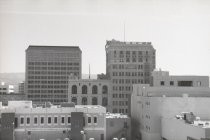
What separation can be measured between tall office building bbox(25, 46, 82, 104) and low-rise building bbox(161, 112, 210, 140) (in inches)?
2834

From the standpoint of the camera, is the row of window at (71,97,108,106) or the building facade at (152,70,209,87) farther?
the row of window at (71,97,108,106)

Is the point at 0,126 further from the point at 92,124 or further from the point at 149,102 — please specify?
the point at 149,102

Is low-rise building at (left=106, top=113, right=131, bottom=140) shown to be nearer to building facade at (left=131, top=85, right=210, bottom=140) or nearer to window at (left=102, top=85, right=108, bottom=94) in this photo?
building facade at (left=131, top=85, right=210, bottom=140)

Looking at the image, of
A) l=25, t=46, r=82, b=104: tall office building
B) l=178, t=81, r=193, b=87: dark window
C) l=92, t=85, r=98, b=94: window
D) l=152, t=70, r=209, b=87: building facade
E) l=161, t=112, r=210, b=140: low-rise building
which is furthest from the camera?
l=25, t=46, r=82, b=104: tall office building

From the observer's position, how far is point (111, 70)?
3297 inches

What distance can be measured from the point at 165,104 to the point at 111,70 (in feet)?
133

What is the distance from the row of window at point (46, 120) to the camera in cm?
4253

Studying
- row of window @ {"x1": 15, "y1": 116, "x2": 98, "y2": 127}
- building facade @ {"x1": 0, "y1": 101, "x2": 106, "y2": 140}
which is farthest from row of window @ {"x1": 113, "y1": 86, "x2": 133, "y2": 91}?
row of window @ {"x1": 15, "y1": 116, "x2": 98, "y2": 127}

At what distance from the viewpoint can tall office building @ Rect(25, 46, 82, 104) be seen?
4424 inches

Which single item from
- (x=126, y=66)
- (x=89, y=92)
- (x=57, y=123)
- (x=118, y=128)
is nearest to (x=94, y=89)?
(x=89, y=92)

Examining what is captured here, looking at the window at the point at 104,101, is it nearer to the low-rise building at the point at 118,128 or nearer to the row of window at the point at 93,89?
the row of window at the point at 93,89

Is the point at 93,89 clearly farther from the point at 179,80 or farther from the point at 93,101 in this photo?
the point at 179,80

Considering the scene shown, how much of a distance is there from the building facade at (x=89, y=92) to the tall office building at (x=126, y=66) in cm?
188

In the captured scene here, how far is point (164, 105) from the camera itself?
144ft
